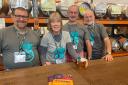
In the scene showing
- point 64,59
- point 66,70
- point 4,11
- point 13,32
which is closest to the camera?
point 66,70

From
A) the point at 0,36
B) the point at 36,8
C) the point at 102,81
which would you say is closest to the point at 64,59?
the point at 102,81

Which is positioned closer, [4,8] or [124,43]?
[4,8]

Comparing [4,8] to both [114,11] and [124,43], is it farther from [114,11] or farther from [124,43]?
[124,43]

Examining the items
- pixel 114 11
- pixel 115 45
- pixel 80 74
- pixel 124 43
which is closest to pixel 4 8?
pixel 80 74

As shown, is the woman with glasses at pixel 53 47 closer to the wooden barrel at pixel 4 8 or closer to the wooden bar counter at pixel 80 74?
the wooden bar counter at pixel 80 74

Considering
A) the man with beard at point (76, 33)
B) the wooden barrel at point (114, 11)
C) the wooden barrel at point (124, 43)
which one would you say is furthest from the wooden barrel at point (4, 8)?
the wooden barrel at point (124, 43)

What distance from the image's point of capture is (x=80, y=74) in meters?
2.16

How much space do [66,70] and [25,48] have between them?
1.40 ft

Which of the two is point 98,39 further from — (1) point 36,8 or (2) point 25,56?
(2) point 25,56

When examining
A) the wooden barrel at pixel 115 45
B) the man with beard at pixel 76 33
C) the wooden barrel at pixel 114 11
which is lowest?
the wooden barrel at pixel 115 45

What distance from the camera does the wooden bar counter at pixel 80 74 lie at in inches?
73.8

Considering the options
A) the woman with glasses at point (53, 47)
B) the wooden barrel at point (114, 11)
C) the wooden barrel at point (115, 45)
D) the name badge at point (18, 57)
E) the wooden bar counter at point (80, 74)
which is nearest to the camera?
the wooden bar counter at point (80, 74)

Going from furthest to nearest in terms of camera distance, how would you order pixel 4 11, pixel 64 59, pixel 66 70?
pixel 4 11 < pixel 64 59 < pixel 66 70

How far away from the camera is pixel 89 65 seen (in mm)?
2279
